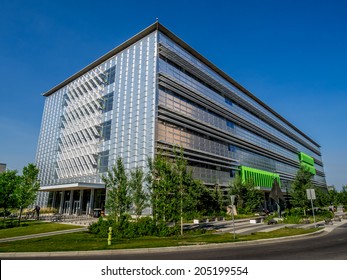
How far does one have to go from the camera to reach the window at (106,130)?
4031cm

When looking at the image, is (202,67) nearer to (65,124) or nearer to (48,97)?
(65,124)

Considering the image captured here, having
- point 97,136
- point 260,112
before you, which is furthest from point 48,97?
point 260,112

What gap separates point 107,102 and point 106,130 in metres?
5.59

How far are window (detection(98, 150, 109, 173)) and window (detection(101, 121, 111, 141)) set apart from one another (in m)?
2.63

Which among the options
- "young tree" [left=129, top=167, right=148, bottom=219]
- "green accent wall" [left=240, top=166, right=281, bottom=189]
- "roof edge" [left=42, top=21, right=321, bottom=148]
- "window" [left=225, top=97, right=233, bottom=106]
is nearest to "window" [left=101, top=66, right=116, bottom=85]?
"roof edge" [left=42, top=21, right=321, bottom=148]

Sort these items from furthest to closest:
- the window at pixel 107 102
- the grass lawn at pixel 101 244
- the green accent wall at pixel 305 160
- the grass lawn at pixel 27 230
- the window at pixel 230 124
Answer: the green accent wall at pixel 305 160 < the window at pixel 230 124 < the window at pixel 107 102 < the grass lawn at pixel 27 230 < the grass lawn at pixel 101 244

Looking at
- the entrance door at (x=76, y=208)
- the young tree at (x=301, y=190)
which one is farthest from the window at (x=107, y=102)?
the young tree at (x=301, y=190)

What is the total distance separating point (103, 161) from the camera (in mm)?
39438

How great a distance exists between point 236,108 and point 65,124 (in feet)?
130

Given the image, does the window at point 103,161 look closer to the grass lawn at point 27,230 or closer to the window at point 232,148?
the grass lawn at point 27,230

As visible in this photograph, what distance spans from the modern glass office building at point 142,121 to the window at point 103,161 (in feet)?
0.56

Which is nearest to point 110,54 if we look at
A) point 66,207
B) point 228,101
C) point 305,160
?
point 228,101

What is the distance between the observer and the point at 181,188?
61.5 feet

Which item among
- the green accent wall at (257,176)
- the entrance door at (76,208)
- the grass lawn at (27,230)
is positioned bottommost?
the grass lawn at (27,230)
